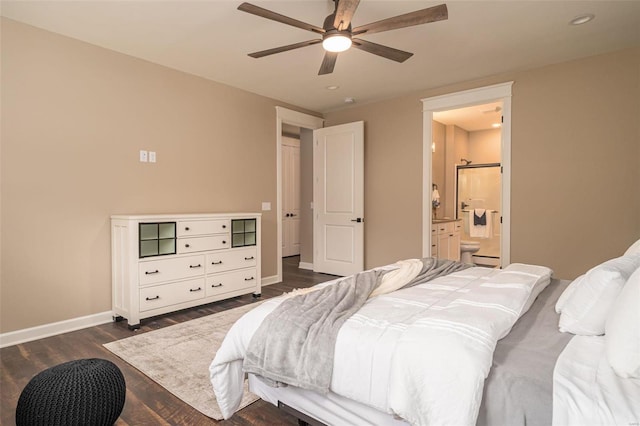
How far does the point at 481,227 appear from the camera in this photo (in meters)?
6.49

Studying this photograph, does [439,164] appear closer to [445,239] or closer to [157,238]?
[445,239]

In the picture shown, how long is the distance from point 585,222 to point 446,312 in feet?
10.1

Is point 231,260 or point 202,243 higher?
point 202,243

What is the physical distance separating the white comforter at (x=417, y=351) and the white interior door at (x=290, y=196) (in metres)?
5.70

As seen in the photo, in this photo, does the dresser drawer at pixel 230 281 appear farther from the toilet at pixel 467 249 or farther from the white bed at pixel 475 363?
the toilet at pixel 467 249

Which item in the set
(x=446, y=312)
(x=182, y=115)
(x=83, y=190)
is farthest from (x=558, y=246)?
(x=83, y=190)

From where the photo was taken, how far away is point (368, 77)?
4.12 meters

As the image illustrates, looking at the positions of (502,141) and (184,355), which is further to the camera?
(502,141)

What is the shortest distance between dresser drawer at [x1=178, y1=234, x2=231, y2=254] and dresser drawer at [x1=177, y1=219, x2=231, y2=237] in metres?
0.06

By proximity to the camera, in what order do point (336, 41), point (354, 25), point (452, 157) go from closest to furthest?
1. point (336, 41)
2. point (354, 25)
3. point (452, 157)

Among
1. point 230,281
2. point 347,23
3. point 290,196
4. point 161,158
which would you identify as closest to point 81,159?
point 161,158

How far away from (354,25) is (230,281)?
115 inches

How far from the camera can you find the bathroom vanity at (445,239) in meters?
4.93

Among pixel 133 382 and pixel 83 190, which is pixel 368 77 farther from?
pixel 133 382
